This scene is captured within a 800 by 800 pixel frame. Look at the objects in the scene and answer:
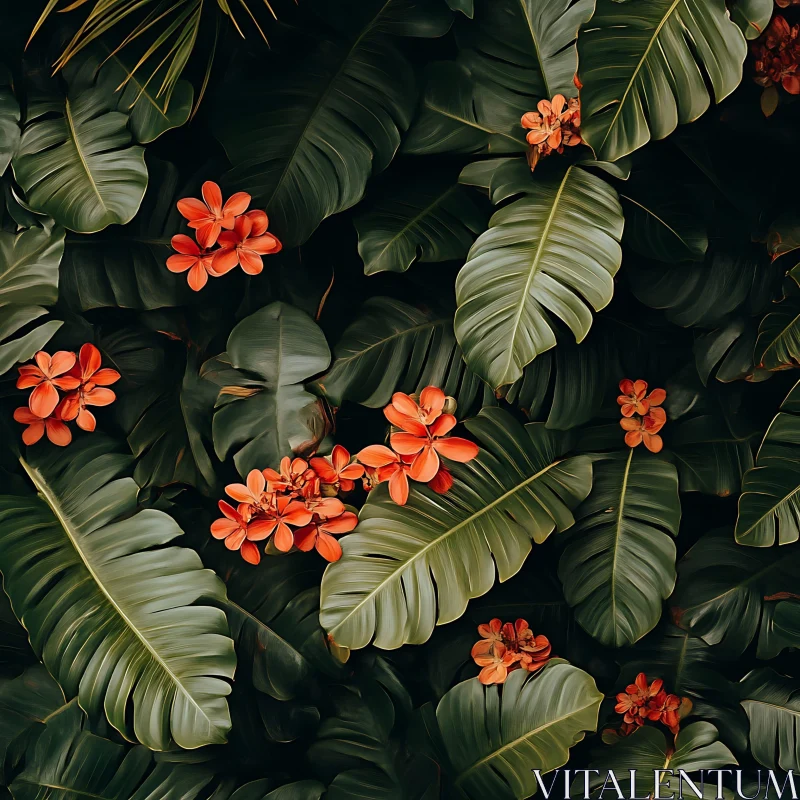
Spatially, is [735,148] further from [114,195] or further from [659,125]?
[114,195]

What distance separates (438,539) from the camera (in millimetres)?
1066

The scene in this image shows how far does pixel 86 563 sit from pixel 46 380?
0.28 meters

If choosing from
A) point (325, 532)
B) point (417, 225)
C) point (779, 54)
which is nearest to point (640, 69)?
point (779, 54)

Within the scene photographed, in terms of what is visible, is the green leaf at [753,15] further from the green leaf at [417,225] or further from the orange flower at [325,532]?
the orange flower at [325,532]

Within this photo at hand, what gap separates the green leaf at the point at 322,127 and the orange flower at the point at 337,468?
342 mm

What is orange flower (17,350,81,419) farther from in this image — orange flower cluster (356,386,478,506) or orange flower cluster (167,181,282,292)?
orange flower cluster (356,386,478,506)

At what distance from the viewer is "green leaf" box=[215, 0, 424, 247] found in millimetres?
1160

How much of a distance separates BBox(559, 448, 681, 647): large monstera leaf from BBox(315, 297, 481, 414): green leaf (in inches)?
10.3

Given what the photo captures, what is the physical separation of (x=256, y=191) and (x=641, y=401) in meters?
0.69

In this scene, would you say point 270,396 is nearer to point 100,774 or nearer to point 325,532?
point 325,532

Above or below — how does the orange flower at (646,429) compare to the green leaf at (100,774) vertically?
above

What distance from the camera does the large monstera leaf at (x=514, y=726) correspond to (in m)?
1.07

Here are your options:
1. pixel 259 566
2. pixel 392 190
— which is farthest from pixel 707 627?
pixel 392 190

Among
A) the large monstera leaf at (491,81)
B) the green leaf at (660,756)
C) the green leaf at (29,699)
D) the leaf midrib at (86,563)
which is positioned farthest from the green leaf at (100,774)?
the large monstera leaf at (491,81)
